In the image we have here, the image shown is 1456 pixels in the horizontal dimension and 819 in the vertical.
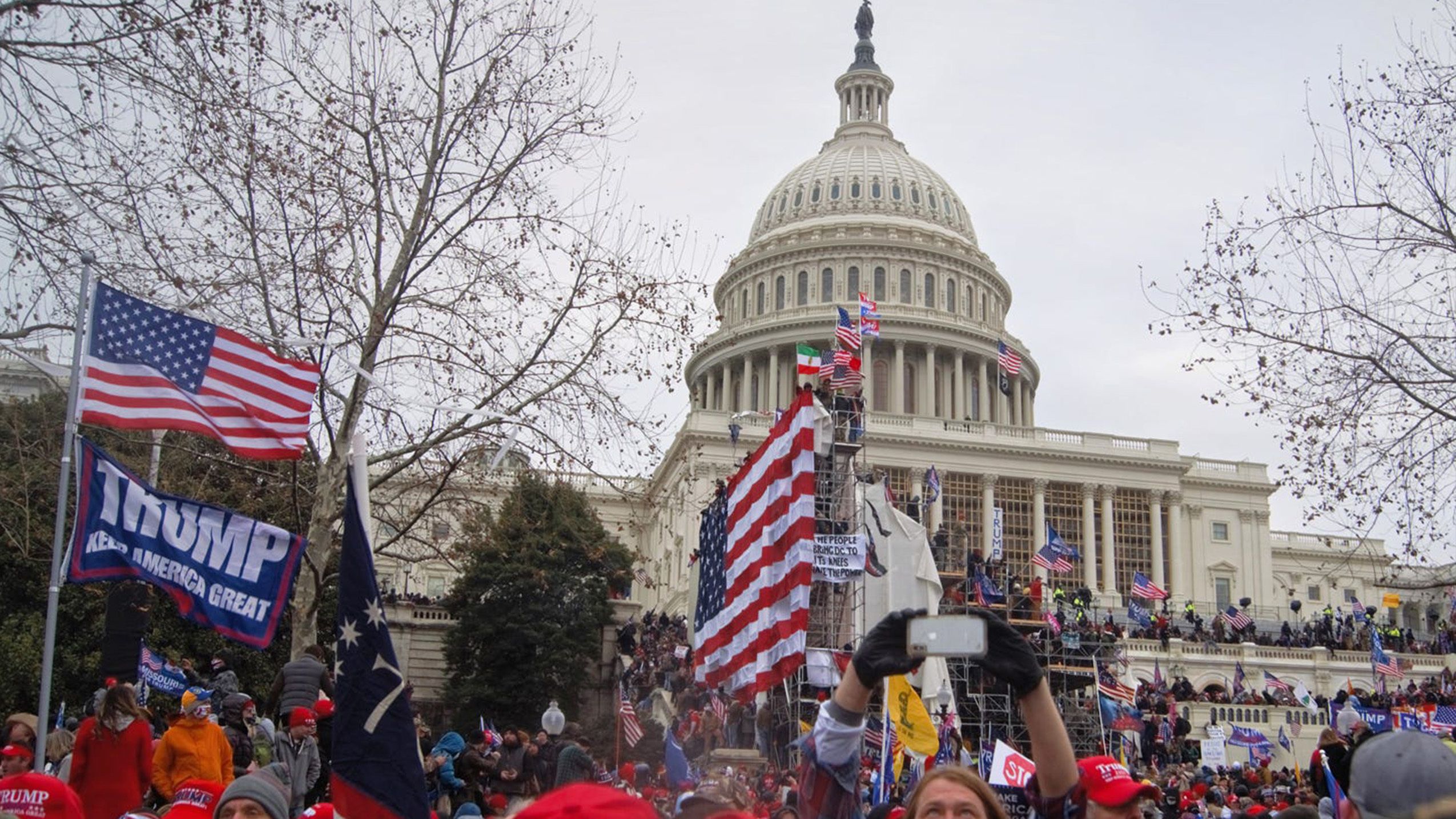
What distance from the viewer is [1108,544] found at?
7806 cm

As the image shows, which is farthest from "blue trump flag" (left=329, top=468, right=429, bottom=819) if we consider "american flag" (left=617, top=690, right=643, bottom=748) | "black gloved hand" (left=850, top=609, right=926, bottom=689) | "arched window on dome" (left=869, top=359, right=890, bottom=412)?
"arched window on dome" (left=869, top=359, right=890, bottom=412)

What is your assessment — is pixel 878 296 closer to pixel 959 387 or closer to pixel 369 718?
pixel 959 387

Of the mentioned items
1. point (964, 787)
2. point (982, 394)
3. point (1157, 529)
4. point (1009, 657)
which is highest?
point (982, 394)

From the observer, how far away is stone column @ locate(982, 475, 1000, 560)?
7588cm

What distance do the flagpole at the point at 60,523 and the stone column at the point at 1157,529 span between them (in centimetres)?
7238

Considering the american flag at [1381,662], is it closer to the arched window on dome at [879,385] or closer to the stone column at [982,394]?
the arched window on dome at [879,385]

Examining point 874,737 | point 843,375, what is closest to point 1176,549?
point 843,375

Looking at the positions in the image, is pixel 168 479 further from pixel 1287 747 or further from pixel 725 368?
pixel 725 368

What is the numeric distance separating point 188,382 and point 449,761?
12.4 feet

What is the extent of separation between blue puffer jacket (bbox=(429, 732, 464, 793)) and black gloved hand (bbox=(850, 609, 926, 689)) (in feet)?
28.1

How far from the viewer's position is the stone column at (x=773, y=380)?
88.6 metres

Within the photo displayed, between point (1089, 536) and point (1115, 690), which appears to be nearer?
point (1115, 690)

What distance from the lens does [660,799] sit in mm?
14969

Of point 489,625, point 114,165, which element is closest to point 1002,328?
point 489,625
